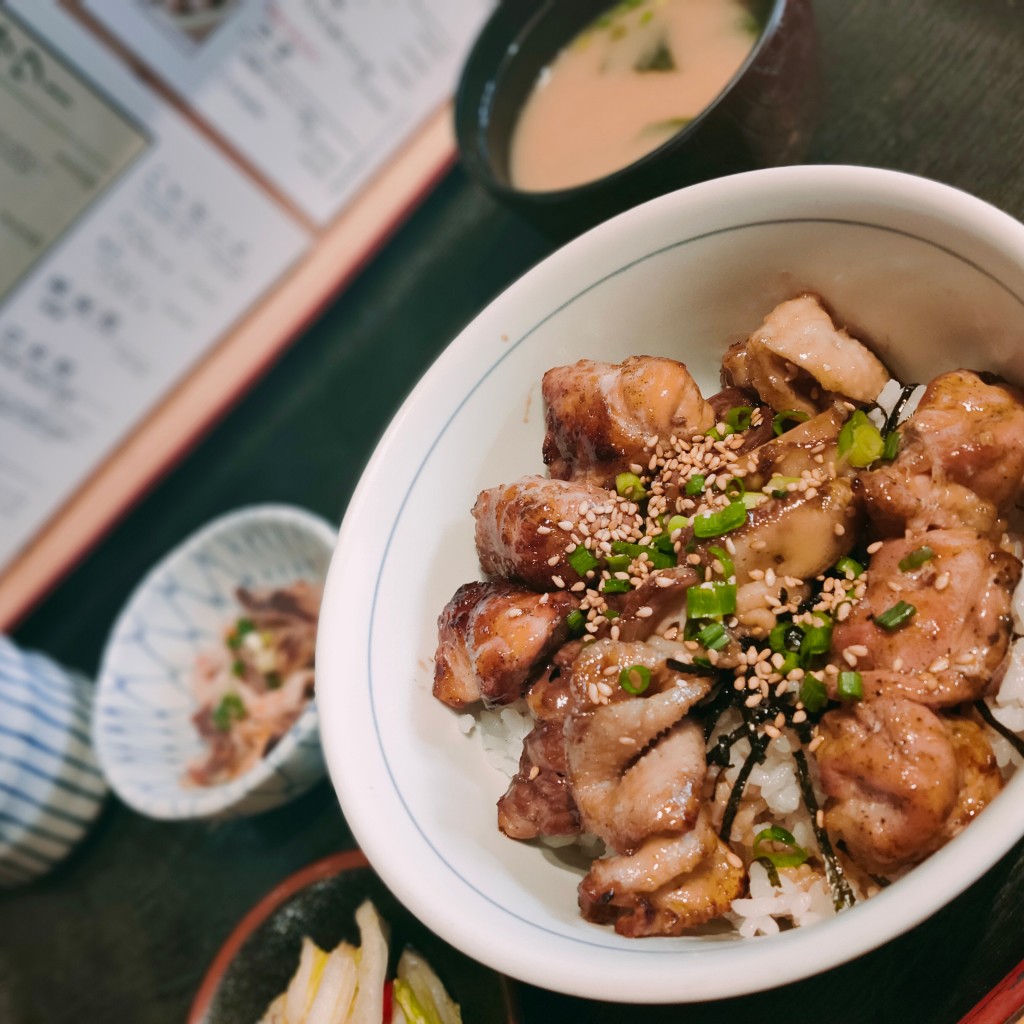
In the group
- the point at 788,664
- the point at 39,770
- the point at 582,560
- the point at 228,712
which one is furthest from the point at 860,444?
the point at 39,770

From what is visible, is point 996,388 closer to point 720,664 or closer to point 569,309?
point 720,664

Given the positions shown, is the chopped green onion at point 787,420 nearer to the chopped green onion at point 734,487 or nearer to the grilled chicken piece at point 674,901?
the chopped green onion at point 734,487

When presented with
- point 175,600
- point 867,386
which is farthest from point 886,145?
point 175,600

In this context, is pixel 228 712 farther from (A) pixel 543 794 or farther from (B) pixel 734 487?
(B) pixel 734 487

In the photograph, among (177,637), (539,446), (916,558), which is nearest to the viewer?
(916,558)

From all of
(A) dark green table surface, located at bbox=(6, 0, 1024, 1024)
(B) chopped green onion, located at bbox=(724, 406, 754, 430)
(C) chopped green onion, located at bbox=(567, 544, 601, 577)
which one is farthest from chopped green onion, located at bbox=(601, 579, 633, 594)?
(A) dark green table surface, located at bbox=(6, 0, 1024, 1024)

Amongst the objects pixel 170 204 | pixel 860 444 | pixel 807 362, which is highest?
pixel 170 204
